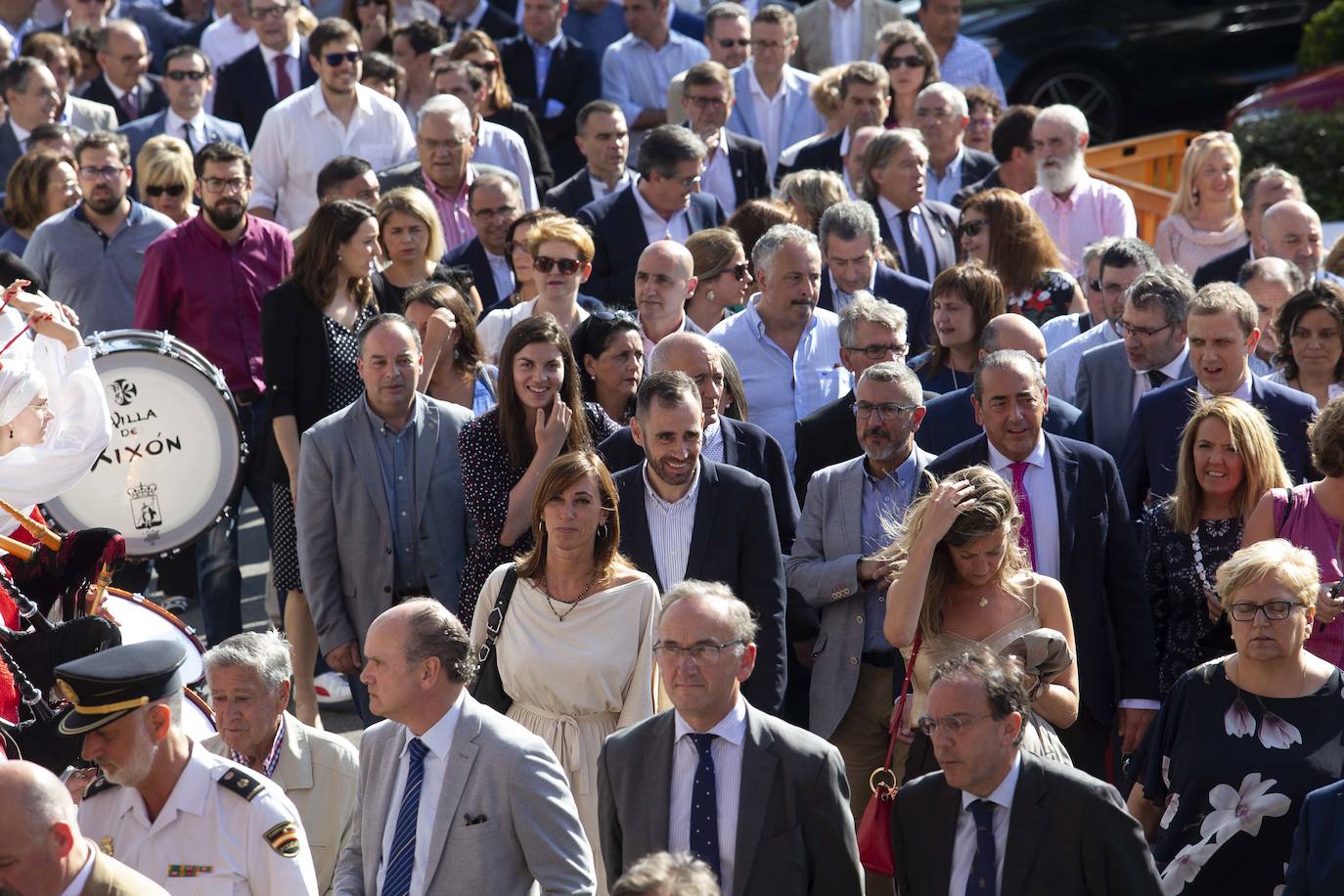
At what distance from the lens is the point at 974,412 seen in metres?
8.01

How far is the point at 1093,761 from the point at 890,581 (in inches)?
40.6

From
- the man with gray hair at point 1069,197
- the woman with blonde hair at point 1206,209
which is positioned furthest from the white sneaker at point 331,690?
the woman with blonde hair at point 1206,209

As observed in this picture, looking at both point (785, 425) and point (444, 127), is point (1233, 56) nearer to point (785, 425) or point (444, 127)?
point (444, 127)

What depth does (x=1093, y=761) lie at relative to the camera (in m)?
7.22

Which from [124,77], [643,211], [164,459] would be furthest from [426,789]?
[124,77]

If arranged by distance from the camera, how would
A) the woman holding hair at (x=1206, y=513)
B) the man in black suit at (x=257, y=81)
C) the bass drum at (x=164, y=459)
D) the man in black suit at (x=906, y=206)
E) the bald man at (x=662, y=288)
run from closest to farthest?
the woman holding hair at (x=1206, y=513) < the bald man at (x=662, y=288) < the bass drum at (x=164, y=459) < the man in black suit at (x=906, y=206) < the man in black suit at (x=257, y=81)

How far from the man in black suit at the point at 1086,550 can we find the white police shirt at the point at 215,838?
2.97 metres

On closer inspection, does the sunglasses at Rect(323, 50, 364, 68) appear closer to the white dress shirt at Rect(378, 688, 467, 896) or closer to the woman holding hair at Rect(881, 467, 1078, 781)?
the woman holding hair at Rect(881, 467, 1078, 781)

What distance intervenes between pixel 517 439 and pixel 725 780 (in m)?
2.62

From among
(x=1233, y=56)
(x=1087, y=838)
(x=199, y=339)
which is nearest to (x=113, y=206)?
(x=199, y=339)

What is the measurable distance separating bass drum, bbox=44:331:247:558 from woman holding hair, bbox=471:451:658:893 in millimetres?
2937

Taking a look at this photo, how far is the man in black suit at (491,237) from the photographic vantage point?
1047 cm

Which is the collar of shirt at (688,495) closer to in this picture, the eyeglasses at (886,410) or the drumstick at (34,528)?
the eyeglasses at (886,410)

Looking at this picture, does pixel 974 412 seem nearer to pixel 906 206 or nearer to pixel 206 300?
pixel 906 206
